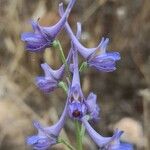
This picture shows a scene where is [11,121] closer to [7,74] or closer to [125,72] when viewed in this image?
[7,74]

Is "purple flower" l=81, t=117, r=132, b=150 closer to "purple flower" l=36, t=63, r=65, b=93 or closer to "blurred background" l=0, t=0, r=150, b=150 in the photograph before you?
"purple flower" l=36, t=63, r=65, b=93

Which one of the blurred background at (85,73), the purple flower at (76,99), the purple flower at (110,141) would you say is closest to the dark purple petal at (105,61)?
the purple flower at (76,99)

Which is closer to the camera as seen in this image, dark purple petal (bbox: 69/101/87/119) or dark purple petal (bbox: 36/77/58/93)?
dark purple petal (bbox: 69/101/87/119)

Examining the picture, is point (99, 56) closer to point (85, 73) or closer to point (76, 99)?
point (76, 99)

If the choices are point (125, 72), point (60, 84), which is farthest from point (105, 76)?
point (60, 84)

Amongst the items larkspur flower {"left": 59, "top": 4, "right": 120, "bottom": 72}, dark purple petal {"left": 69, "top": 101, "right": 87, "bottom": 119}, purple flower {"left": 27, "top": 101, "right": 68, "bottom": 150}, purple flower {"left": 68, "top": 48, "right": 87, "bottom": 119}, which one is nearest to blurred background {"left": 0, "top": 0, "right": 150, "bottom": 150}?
purple flower {"left": 27, "top": 101, "right": 68, "bottom": 150}

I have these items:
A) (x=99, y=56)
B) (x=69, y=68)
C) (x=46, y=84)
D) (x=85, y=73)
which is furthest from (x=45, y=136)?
(x=85, y=73)
